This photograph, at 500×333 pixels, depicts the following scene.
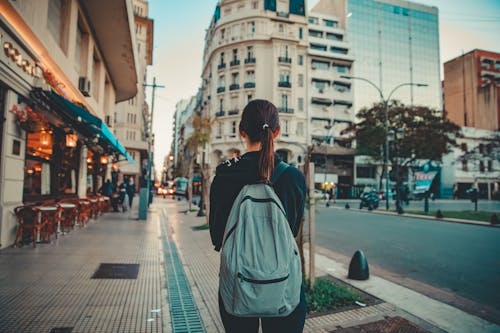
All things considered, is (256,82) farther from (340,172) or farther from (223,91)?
(340,172)

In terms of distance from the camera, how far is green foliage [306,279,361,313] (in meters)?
3.62

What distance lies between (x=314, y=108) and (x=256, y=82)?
31.1 feet

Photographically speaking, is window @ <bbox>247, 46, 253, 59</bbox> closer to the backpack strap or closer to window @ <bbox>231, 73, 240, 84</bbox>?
window @ <bbox>231, 73, 240, 84</bbox>

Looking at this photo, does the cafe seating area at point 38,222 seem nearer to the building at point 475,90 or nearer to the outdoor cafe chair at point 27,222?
the outdoor cafe chair at point 27,222

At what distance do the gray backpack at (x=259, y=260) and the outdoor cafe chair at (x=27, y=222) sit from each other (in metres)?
7.02

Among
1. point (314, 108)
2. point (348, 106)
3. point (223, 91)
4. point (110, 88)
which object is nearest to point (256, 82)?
point (223, 91)

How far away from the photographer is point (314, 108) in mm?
44031

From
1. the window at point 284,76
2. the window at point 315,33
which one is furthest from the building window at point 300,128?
the window at point 315,33

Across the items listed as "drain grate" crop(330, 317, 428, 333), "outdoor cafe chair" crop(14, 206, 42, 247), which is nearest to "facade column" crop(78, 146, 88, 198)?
"outdoor cafe chair" crop(14, 206, 42, 247)

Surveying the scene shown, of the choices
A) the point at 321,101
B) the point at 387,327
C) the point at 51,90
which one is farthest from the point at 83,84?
the point at 321,101

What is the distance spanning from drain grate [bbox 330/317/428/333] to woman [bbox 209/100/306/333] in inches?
74.5

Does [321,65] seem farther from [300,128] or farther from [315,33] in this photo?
[300,128]

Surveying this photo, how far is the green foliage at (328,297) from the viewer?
11.9 feet

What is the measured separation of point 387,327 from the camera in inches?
123
